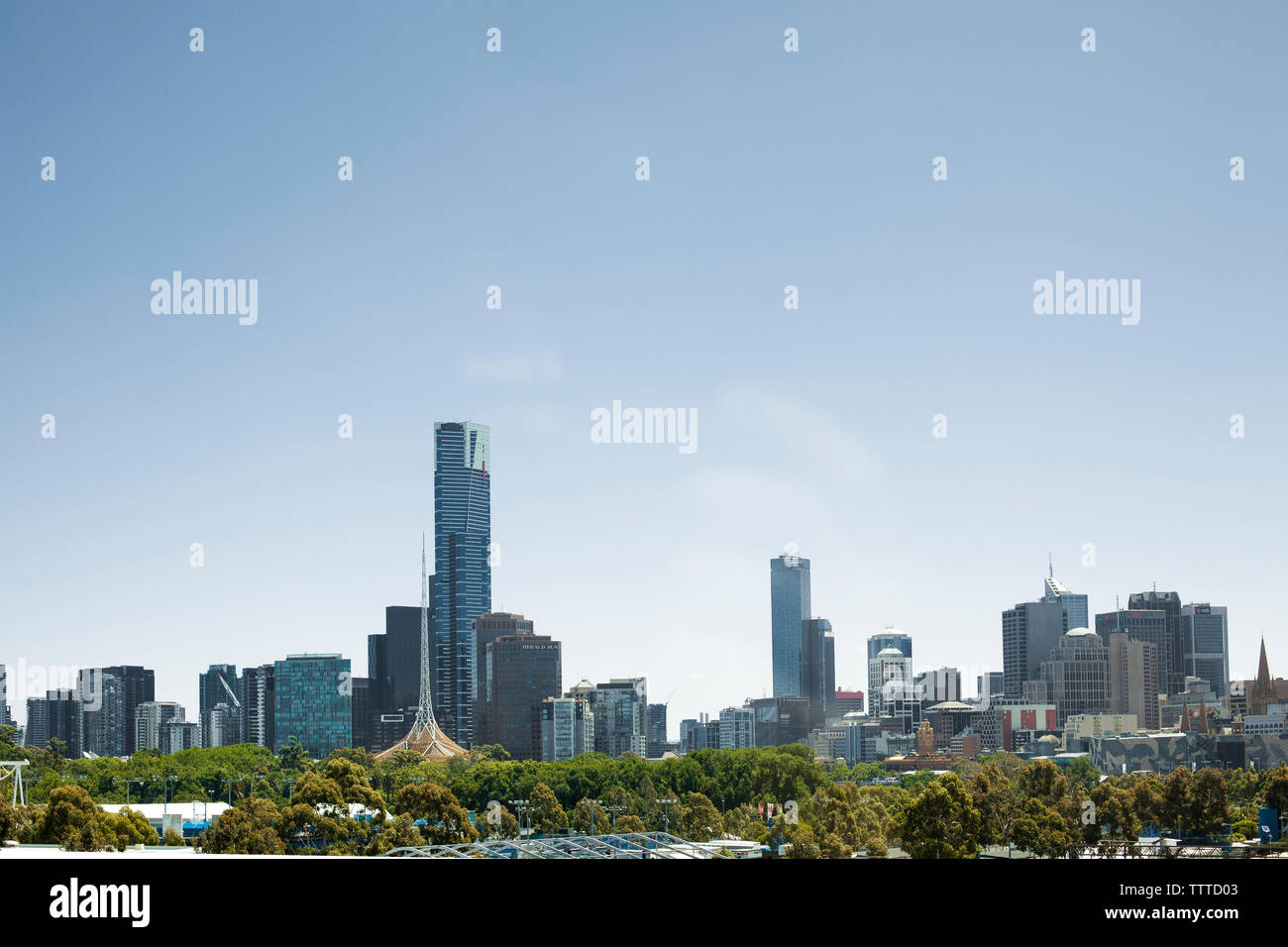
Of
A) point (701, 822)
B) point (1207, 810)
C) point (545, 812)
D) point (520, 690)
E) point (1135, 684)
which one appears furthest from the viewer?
point (1135, 684)

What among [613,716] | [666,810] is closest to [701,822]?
[666,810]

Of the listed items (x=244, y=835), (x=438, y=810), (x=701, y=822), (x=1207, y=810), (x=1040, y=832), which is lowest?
(x=701, y=822)

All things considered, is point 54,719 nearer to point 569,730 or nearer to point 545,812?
point 569,730

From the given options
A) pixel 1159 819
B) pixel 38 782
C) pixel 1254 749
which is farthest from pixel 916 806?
pixel 1254 749

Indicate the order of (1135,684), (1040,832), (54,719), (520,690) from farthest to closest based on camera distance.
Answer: (1135,684), (520,690), (54,719), (1040,832)

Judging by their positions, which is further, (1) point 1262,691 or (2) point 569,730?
(2) point 569,730

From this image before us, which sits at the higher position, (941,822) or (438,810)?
(941,822)
